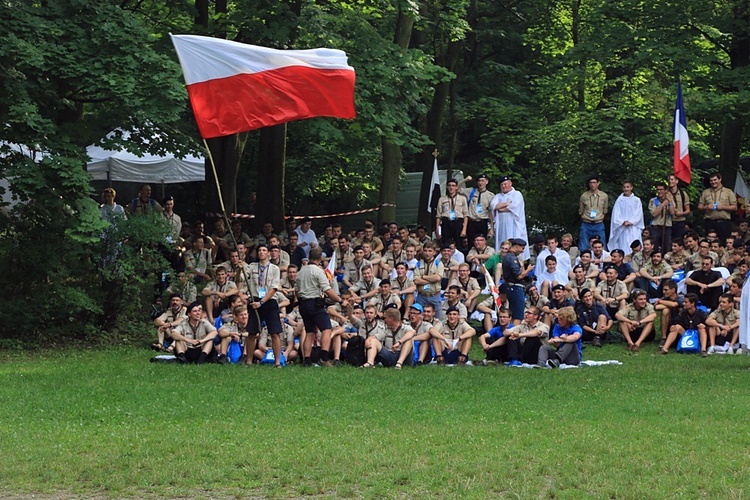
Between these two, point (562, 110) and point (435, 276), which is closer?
point (435, 276)

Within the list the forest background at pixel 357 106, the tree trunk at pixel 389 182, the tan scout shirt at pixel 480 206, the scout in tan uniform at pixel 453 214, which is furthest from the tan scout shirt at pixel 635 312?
the tree trunk at pixel 389 182

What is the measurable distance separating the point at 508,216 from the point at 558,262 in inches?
70.9

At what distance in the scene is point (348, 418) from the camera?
13.6 m

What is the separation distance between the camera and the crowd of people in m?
18.5

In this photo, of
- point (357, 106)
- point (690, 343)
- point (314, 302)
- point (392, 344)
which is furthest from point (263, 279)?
point (690, 343)

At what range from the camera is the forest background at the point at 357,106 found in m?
19.7

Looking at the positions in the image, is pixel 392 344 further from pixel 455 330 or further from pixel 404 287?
pixel 404 287

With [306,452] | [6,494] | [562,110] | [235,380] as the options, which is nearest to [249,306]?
[235,380]

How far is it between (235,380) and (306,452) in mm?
5003

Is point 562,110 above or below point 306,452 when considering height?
above

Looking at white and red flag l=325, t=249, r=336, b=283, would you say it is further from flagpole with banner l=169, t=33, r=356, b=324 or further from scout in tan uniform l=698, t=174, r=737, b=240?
scout in tan uniform l=698, t=174, r=737, b=240

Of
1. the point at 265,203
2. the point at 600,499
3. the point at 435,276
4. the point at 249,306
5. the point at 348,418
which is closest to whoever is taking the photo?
the point at 600,499

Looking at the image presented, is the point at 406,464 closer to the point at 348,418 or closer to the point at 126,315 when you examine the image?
the point at 348,418

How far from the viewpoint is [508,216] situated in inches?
920
